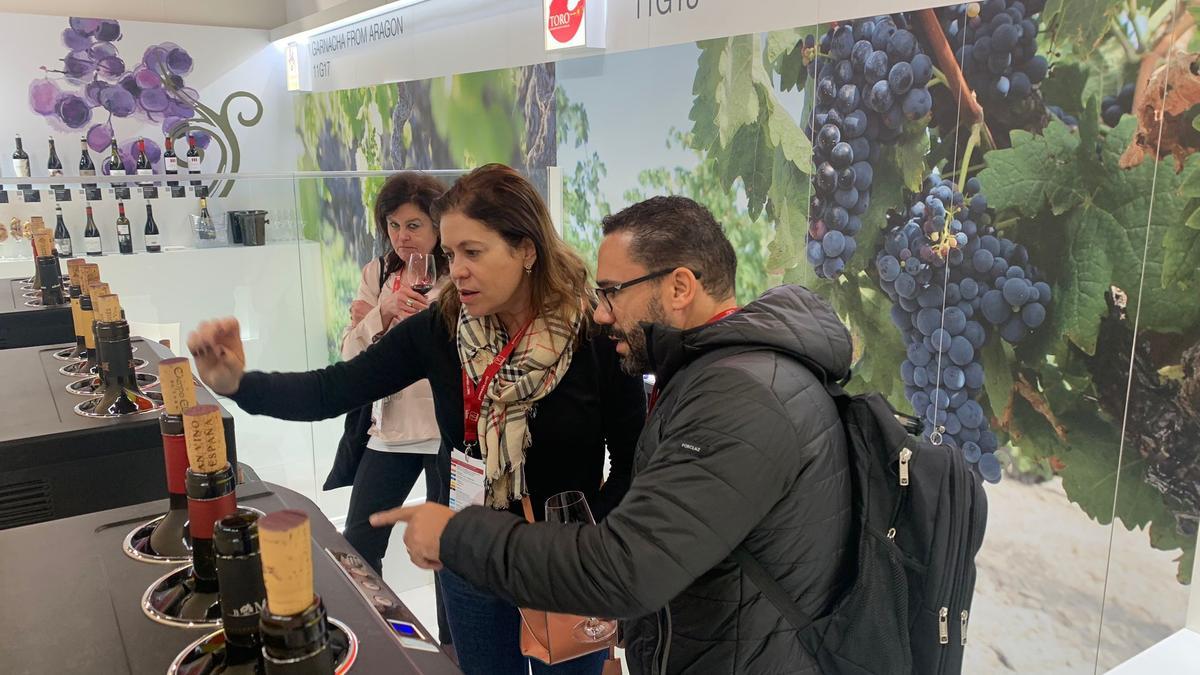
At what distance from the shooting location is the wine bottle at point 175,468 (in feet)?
2.90

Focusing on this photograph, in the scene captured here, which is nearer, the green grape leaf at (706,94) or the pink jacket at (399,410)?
the pink jacket at (399,410)

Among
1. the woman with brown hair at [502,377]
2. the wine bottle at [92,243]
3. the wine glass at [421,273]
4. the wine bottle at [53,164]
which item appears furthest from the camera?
the wine bottle at [53,164]

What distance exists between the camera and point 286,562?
59 cm

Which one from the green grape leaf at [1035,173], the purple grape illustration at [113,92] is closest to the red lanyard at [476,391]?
the green grape leaf at [1035,173]

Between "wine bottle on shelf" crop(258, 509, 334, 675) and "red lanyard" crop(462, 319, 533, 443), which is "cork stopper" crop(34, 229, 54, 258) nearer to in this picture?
"red lanyard" crop(462, 319, 533, 443)

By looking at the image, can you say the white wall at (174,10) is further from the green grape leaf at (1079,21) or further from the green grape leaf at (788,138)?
the green grape leaf at (1079,21)

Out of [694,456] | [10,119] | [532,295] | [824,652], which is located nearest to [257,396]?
[532,295]

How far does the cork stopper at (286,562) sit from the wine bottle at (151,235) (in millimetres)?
3301

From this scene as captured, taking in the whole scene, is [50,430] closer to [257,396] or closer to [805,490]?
[257,396]

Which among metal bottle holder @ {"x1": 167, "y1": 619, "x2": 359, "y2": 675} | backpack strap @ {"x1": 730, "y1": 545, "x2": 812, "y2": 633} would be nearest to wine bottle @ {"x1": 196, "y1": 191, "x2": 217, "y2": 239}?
backpack strap @ {"x1": 730, "y1": 545, "x2": 812, "y2": 633}

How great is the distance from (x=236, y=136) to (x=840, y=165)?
22.3 ft

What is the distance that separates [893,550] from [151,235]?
148 inches

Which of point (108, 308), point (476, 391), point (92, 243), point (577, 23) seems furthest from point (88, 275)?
point (577, 23)

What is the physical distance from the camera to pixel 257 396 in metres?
1.71
